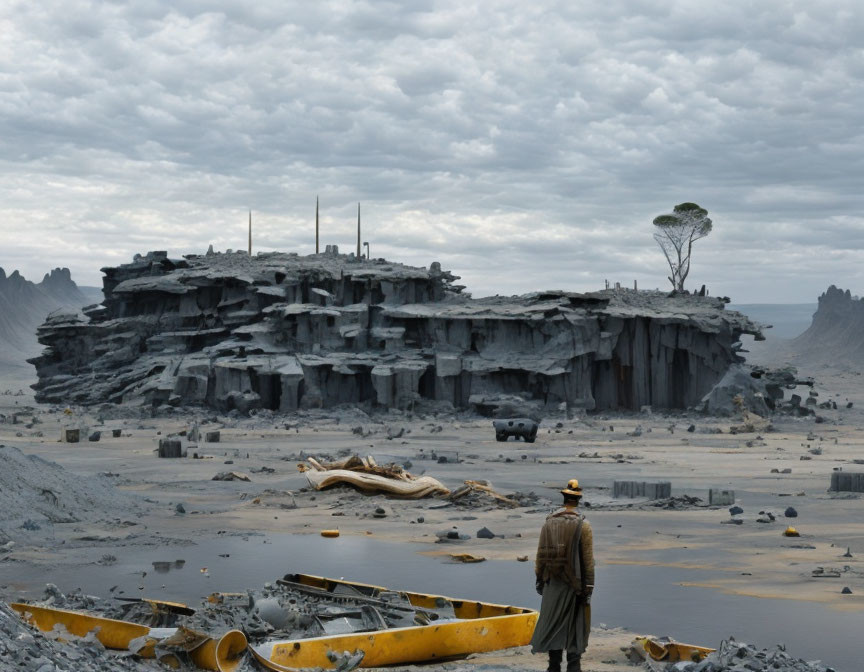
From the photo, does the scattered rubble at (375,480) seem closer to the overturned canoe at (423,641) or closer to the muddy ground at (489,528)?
the muddy ground at (489,528)

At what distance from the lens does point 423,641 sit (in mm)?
9578

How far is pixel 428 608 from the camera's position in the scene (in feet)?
35.4

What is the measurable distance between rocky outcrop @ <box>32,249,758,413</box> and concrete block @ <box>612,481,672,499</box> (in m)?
35.0

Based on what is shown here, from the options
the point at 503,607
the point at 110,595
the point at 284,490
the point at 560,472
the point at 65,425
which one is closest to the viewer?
the point at 503,607

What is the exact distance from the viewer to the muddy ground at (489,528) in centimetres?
1297

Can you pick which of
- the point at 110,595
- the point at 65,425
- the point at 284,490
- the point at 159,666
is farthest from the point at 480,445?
the point at 159,666

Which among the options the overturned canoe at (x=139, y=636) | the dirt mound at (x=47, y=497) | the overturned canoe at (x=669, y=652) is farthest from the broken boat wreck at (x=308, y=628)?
the dirt mound at (x=47, y=497)

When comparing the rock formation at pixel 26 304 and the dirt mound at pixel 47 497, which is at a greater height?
the rock formation at pixel 26 304

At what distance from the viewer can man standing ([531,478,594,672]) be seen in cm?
877

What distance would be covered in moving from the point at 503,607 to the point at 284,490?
45.5ft

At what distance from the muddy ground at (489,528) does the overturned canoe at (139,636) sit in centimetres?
233

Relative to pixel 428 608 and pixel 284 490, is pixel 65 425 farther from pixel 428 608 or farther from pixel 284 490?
pixel 428 608

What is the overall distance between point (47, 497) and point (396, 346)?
4074 cm

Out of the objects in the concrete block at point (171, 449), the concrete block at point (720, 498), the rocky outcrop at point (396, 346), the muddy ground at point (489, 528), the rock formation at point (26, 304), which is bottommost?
the muddy ground at point (489, 528)
